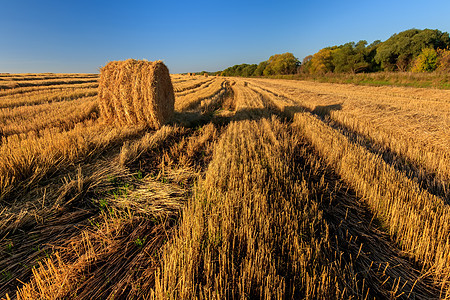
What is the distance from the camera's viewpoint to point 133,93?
632cm

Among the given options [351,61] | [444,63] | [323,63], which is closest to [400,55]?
[351,61]

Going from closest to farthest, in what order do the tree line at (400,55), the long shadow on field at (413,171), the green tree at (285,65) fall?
the long shadow on field at (413,171)
the tree line at (400,55)
the green tree at (285,65)

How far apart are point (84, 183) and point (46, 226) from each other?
0.83m

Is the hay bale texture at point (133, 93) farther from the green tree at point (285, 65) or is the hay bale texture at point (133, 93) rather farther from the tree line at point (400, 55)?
the green tree at point (285, 65)

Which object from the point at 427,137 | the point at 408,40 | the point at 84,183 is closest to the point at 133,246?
the point at 84,183

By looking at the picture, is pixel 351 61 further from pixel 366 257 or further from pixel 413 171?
pixel 366 257

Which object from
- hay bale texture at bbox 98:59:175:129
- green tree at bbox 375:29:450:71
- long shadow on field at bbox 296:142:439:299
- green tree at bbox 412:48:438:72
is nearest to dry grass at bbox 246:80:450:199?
long shadow on field at bbox 296:142:439:299

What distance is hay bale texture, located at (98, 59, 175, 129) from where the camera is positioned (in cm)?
627

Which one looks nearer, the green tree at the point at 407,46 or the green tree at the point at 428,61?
the green tree at the point at 428,61

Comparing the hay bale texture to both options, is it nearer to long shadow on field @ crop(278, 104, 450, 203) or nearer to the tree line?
long shadow on field @ crop(278, 104, 450, 203)

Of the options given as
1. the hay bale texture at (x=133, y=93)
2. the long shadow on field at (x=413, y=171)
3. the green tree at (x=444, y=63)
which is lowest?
the long shadow on field at (x=413, y=171)

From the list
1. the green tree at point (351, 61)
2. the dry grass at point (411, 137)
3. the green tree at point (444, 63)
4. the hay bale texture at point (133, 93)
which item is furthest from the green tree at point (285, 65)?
the hay bale texture at point (133, 93)

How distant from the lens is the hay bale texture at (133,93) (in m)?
6.27

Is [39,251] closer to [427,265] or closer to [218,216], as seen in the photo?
[218,216]
